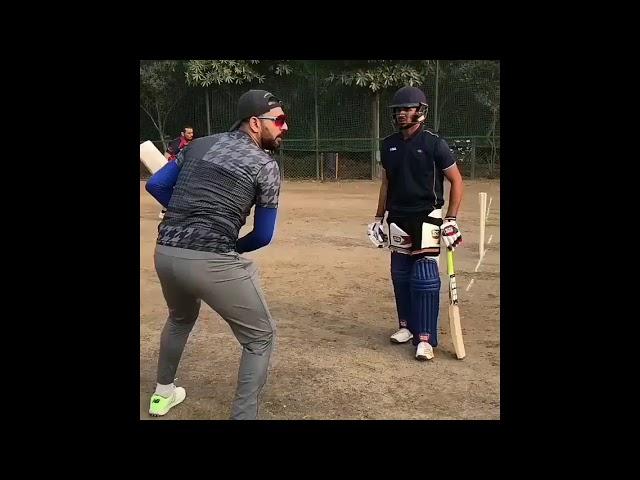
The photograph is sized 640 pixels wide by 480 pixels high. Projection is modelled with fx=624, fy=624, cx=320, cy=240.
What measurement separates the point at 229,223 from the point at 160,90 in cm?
1924

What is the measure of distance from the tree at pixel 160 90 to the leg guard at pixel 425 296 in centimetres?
1727

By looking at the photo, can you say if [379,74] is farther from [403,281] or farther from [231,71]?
[403,281]

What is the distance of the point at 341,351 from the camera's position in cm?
494

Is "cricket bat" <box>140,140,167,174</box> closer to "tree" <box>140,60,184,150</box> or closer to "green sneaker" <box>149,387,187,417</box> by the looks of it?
"green sneaker" <box>149,387,187,417</box>

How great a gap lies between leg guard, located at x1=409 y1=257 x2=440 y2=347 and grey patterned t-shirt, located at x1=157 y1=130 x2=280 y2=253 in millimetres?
1880

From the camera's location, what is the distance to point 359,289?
682 cm

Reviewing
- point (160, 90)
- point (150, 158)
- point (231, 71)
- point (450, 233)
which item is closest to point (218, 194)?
point (150, 158)

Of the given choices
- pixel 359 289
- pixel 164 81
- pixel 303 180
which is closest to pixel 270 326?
pixel 359 289

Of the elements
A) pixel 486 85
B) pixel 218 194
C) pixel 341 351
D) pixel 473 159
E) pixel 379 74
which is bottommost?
pixel 341 351

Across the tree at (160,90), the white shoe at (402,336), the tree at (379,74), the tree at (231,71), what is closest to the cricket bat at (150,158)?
the white shoe at (402,336)

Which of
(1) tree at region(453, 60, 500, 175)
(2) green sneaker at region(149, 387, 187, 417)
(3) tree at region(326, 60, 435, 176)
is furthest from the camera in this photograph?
(1) tree at region(453, 60, 500, 175)

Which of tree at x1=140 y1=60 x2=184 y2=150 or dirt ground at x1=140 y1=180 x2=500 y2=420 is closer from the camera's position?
dirt ground at x1=140 y1=180 x2=500 y2=420

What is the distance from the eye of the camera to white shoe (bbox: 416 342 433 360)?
471cm

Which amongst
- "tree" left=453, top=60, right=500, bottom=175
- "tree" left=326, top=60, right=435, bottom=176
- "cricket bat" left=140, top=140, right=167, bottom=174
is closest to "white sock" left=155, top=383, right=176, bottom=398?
"cricket bat" left=140, top=140, right=167, bottom=174
